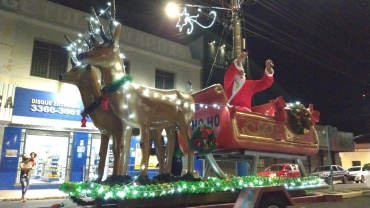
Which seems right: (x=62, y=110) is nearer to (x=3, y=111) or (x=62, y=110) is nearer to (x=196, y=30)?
(x=3, y=111)

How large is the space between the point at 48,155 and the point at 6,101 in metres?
3.32

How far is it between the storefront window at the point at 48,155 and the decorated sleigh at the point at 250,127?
10.9 meters

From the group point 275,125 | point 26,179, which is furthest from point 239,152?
point 26,179

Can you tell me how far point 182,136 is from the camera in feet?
18.2

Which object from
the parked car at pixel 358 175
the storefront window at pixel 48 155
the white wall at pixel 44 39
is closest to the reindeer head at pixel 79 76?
the white wall at pixel 44 39

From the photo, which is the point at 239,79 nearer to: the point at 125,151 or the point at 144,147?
the point at 144,147

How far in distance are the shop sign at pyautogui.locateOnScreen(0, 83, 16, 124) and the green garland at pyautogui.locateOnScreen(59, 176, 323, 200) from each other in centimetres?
1065

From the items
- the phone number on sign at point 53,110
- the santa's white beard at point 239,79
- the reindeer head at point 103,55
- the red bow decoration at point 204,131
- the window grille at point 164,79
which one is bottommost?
the red bow decoration at point 204,131

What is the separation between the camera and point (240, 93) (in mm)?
7402

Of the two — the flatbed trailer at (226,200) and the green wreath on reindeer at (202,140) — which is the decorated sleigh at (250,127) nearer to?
the green wreath on reindeer at (202,140)

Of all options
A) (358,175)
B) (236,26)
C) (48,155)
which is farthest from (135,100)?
(358,175)

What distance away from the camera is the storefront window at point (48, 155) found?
14.9 m

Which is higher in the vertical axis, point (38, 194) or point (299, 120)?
point (299, 120)

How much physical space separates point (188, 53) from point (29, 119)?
34.8 ft
